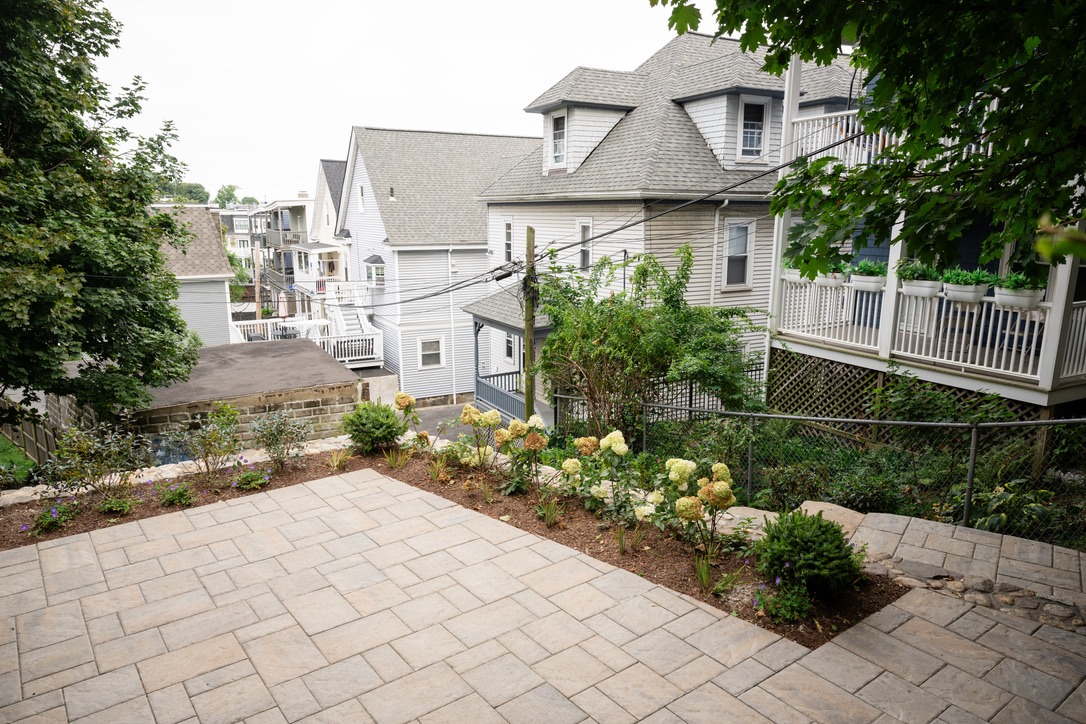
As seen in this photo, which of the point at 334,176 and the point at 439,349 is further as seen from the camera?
the point at 334,176

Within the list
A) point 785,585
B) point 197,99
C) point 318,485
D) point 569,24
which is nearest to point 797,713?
point 785,585

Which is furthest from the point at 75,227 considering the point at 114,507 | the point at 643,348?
the point at 643,348

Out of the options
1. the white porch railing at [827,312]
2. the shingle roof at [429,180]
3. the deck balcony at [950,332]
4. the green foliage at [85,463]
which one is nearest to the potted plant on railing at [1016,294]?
the deck balcony at [950,332]

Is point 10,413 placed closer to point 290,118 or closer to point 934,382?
point 934,382

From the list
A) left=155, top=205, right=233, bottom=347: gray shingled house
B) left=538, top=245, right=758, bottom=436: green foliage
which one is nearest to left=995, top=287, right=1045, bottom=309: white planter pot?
left=538, top=245, right=758, bottom=436: green foliage

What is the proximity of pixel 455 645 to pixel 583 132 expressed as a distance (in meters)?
15.0

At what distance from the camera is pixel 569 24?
896 cm

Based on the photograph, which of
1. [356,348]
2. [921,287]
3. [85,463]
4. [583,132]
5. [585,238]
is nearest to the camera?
[85,463]

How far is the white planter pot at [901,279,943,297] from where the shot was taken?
9000 millimetres

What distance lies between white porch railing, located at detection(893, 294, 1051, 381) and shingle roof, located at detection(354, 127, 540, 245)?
644 inches

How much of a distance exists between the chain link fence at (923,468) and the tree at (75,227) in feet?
25.9

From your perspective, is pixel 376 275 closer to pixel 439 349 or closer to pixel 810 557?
pixel 439 349

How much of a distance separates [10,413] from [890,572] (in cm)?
1086

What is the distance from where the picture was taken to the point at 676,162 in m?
15.1
